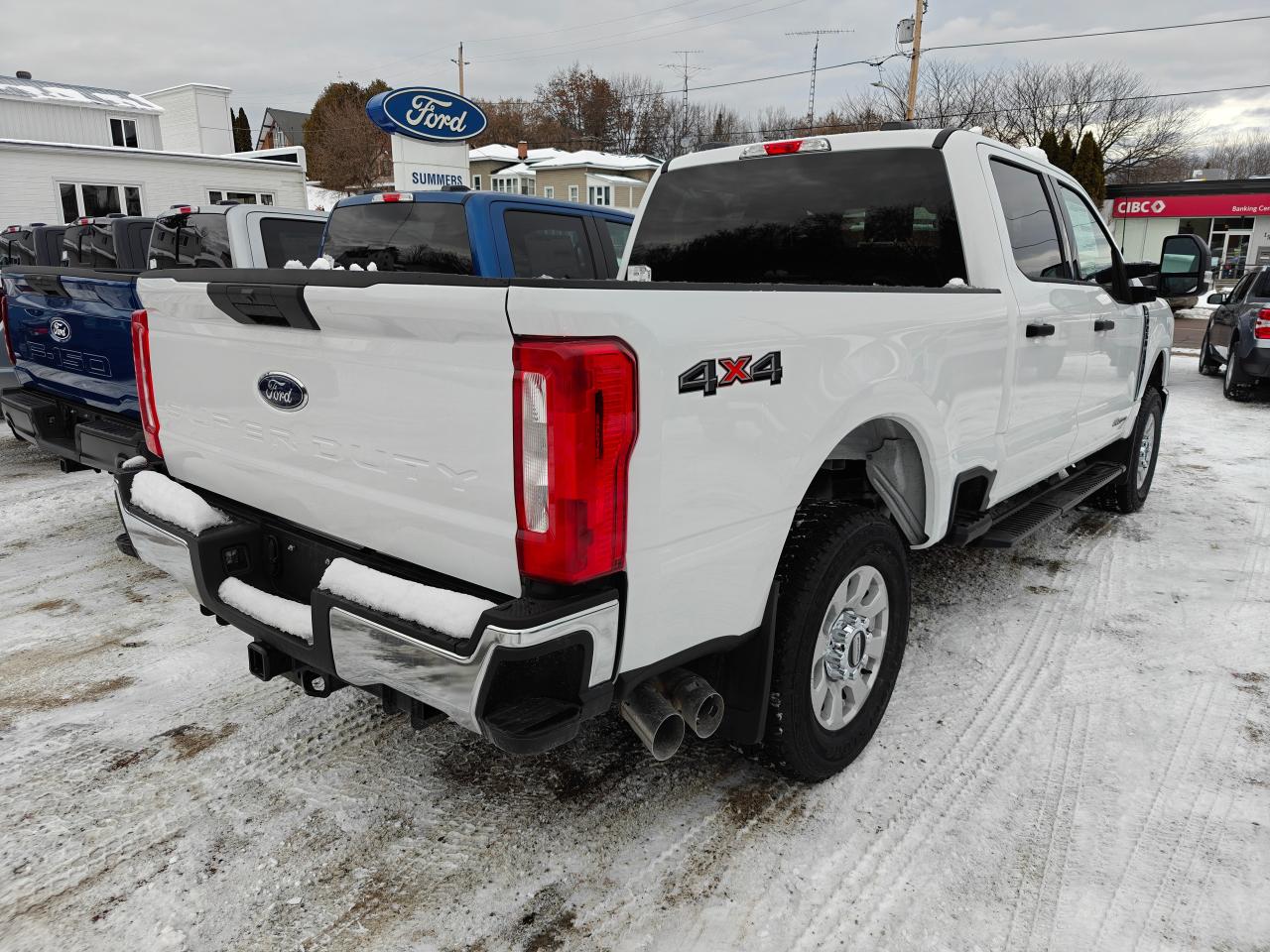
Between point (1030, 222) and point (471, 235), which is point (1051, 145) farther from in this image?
point (1030, 222)

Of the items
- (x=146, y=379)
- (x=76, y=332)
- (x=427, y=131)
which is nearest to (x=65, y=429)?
(x=76, y=332)

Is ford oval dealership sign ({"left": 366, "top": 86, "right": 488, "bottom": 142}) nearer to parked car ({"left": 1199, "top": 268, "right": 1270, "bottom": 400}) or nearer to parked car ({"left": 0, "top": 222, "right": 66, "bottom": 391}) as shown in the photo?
parked car ({"left": 0, "top": 222, "right": 66, "bottom": 391})

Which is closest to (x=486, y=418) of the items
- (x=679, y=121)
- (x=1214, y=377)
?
(x=1214, y=377)

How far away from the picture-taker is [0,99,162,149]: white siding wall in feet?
96.2

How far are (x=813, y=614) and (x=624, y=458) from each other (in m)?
0.99

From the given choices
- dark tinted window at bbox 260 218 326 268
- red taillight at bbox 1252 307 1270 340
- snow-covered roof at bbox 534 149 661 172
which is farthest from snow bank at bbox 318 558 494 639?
snow-covered roof at bbox 534 149 661 172

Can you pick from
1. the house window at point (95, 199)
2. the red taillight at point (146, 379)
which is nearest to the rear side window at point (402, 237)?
the red taillight at point (146, 379)

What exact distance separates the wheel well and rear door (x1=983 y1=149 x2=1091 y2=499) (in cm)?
65

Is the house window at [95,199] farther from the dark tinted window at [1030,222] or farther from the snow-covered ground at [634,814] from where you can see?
the dark tinted window at [1030,222]

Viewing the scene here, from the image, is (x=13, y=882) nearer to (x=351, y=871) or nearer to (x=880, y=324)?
(x=351, y=871)

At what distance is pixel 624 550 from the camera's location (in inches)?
75.0

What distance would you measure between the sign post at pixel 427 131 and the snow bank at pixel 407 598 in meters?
14.1

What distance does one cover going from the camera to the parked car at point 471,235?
236 inches

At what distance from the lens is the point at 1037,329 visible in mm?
3533
